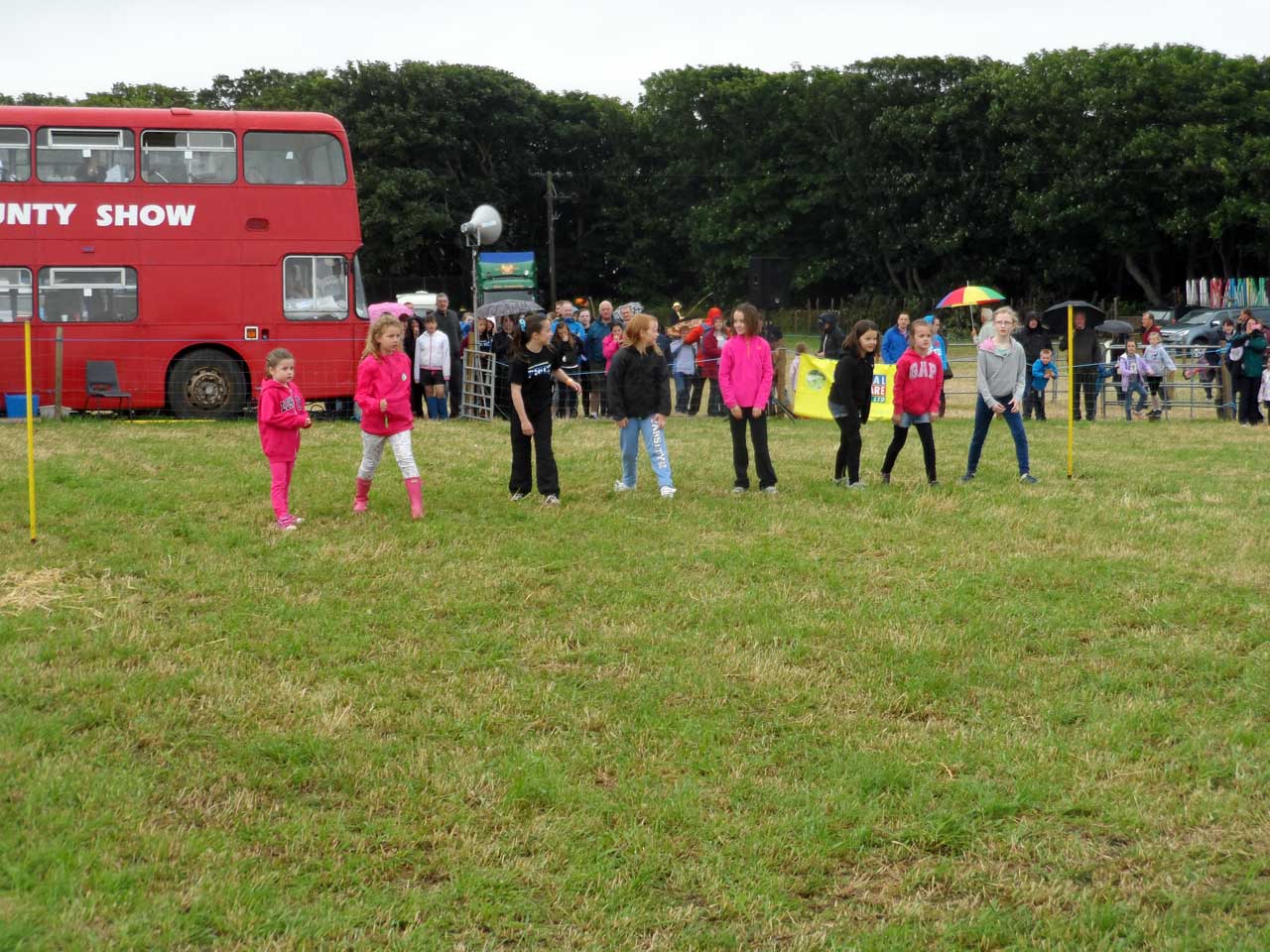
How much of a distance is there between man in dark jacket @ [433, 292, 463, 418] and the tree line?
39.1m

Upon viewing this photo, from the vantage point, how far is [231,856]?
16.4 ft

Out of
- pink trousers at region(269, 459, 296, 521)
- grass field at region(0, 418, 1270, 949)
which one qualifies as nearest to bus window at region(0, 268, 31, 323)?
grass field at region(0, 418, 1270, 949)

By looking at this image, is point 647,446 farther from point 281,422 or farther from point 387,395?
point 281,422

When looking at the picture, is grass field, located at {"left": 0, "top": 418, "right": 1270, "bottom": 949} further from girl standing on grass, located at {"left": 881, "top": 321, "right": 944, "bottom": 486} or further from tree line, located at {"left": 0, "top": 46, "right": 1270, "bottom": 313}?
tree line, located at {"left": 0, "top": 46, "right": 1270, "bottom": 313}

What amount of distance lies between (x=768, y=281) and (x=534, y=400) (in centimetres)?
1252

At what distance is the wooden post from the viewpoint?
1950cm

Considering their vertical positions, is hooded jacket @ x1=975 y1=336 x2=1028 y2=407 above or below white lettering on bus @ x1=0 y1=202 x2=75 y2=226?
below

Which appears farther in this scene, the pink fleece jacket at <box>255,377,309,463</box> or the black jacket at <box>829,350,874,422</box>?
the black jacket at <box>829,350,874,422</box>

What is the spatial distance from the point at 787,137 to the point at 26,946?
221 feet

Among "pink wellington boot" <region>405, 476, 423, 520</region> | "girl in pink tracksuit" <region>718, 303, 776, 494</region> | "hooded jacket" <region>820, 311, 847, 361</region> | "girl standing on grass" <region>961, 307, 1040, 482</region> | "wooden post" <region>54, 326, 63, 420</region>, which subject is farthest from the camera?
"hooded jacket" <region>820, 311, 847, 361</region>

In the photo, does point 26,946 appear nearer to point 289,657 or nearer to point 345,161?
point 289,657

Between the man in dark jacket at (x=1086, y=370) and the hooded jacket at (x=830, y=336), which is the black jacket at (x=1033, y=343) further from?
the hooded jacket at (x=830, y=336)

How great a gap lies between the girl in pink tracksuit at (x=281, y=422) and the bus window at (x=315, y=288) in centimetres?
1052

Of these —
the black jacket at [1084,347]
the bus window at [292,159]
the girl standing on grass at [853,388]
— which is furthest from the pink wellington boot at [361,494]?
the black jacket at [1084,347]
